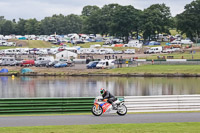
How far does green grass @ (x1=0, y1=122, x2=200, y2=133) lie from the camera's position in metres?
20.1

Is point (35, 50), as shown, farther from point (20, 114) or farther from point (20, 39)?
point (20, 114)

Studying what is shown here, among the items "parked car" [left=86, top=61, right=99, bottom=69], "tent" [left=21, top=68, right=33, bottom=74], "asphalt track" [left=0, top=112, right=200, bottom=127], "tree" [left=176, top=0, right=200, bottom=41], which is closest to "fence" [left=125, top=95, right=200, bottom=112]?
Answer: "asphalt track" [left=0, top=112, right=200, bottom=127]

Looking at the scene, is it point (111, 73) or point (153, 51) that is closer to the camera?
point (111, 73)

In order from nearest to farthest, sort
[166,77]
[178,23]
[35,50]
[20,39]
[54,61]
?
[166,77] < [54,61] < [35,50] < [178,23] < [20,39]

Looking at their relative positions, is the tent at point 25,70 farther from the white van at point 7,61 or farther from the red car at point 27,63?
the white van at point 7,61

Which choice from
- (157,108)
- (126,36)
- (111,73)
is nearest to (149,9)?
(126,36)

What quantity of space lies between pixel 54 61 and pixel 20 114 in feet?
241

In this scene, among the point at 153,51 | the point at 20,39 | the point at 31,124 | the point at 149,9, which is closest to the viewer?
the point at 31,124

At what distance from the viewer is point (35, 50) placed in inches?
5064

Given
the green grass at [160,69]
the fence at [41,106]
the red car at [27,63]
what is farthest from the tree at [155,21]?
the fence at [41,106]

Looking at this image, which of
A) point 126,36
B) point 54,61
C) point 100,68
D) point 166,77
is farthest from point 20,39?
point 166,77

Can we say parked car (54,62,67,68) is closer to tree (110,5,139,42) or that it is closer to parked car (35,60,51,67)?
parked car (35,60,51,67)

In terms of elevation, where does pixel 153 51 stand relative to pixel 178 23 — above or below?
below

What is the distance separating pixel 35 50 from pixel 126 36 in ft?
152
